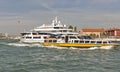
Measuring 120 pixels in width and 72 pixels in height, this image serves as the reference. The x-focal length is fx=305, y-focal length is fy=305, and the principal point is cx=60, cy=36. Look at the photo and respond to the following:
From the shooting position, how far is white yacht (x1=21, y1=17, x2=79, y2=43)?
3542 inches

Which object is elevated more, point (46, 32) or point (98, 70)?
point (46, 32)

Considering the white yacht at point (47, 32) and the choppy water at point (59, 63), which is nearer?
the choppy water at point (59, 63)

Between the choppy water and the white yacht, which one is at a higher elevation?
the white yacht

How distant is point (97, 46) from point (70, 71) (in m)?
33.1

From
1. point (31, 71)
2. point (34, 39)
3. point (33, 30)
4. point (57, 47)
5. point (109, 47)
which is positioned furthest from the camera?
point (33, 30)

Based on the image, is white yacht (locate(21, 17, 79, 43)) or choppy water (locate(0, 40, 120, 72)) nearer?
choppy water (locate(0, 40, 120, 72))

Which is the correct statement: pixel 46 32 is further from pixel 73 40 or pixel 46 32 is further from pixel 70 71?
pixel 70 71

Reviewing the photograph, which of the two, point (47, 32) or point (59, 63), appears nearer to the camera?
point (59, 63)

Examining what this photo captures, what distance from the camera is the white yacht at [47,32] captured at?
90.0 m

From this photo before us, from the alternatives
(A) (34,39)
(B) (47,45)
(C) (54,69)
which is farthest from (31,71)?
(A) (34,39)

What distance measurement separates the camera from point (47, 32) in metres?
92.9

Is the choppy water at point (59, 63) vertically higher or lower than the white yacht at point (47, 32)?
lower

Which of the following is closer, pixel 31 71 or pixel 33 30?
pixel 31 71

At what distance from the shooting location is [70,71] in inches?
1121
